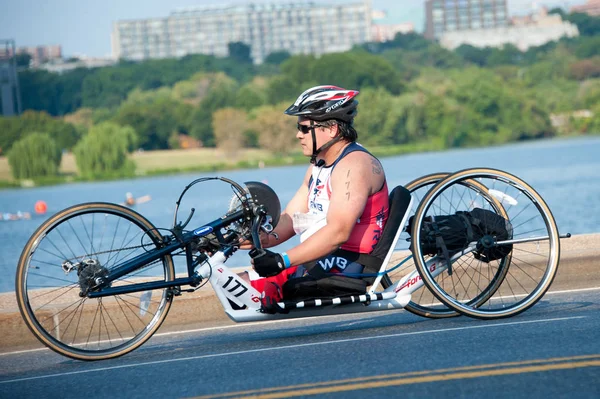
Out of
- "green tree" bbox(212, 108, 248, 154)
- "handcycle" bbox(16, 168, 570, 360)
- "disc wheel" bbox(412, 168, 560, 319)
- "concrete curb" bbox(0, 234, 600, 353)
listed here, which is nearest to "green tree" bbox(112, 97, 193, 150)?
"green tree" bbox(212, 108, 248, 154)

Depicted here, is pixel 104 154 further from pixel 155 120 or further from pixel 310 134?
pixel 310 134

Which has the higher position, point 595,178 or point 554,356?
point 554,356

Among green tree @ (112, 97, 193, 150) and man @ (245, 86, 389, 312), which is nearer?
man @ (245, 86, 389, 312)

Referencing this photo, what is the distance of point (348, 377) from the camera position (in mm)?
5242

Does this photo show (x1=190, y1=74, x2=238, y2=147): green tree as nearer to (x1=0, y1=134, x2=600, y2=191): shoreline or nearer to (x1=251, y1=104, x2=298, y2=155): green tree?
(x1=0, y1=134, x2=600, y2=191): shoreline

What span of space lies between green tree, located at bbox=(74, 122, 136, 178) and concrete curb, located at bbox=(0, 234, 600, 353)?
108058 millimetres

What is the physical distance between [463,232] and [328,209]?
0.93m

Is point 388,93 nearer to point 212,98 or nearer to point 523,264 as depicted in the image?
point 212,98

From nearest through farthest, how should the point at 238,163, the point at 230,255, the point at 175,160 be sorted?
the point at 230,255, the point at 238,163, the point at 175,160

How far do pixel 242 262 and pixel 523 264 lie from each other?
1729 cm

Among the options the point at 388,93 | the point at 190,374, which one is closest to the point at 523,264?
the point at 190,374

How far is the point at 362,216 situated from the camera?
664 cm

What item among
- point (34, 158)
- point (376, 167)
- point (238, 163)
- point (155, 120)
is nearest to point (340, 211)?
point (376, 167)

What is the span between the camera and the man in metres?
6.34
